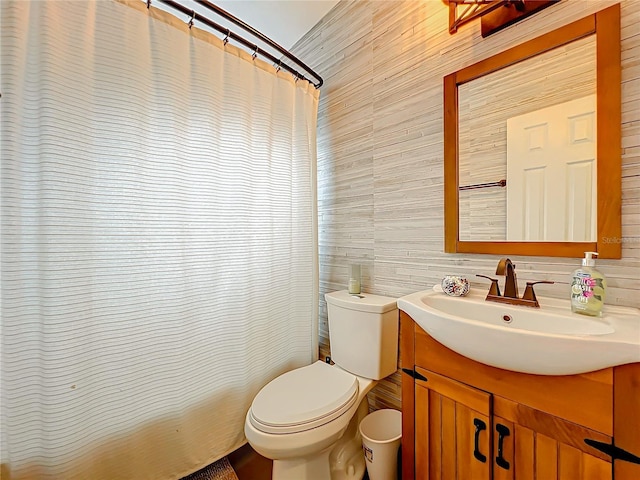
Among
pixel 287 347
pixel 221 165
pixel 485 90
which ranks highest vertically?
pixel 485 90

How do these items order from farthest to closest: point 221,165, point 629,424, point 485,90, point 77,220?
1. point 221,165
2. point 485,90
3. point 77,220
4. point 629,424

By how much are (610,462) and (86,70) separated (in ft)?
5.99

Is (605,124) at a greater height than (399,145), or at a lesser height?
lesser

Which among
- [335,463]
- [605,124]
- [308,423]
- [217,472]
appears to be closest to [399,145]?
[605,124]

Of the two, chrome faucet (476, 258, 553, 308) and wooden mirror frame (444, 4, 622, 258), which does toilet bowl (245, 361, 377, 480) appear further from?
wooden mirror frame (444, 4, 622, 258)

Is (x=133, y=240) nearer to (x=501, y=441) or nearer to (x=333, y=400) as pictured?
(x=333, y=400)

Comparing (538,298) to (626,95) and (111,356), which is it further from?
(111,356)

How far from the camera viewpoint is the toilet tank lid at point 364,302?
129 centimetres

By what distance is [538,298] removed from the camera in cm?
98

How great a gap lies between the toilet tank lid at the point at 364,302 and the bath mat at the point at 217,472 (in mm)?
915

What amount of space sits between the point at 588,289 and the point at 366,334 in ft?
2.64

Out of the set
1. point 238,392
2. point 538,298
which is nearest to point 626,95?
point 538,298

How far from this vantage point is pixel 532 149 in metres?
1.02

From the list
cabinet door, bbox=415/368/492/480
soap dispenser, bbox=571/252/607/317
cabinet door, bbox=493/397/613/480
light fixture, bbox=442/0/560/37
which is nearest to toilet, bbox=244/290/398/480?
Answer: cabinet door, bbox=415/368/492/480
